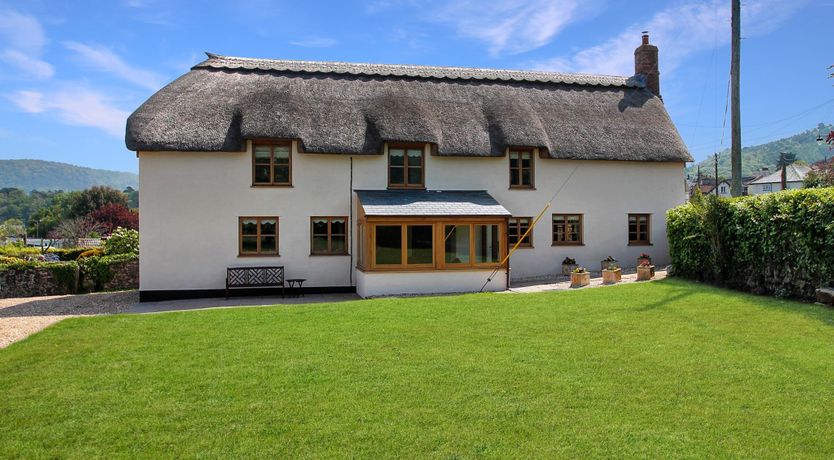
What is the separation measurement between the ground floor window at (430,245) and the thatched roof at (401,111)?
2.64m

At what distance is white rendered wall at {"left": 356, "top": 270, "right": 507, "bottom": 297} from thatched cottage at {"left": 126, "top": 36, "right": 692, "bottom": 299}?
0.03m

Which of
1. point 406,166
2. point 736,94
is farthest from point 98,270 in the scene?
point 736,94

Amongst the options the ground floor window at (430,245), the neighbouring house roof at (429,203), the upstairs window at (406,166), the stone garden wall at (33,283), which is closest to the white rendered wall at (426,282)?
the ground floor window at (430,245)

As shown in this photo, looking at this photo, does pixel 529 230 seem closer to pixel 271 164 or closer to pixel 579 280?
pixel 579 280

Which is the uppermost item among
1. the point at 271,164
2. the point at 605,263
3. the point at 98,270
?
the point at 271,164

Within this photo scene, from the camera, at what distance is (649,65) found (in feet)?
73.6

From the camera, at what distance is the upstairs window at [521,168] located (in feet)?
62.2

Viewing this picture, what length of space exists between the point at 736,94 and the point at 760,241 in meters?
5.32

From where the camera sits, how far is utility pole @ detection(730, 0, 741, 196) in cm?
1599

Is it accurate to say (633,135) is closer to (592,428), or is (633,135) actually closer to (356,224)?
(356,224)

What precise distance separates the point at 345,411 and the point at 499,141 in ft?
43.5

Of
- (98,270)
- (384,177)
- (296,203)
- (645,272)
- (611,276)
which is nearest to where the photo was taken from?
(611,276)

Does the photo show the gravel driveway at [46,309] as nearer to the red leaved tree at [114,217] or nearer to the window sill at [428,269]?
the window sill at [428,269]

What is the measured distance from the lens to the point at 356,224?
17.4 meters
